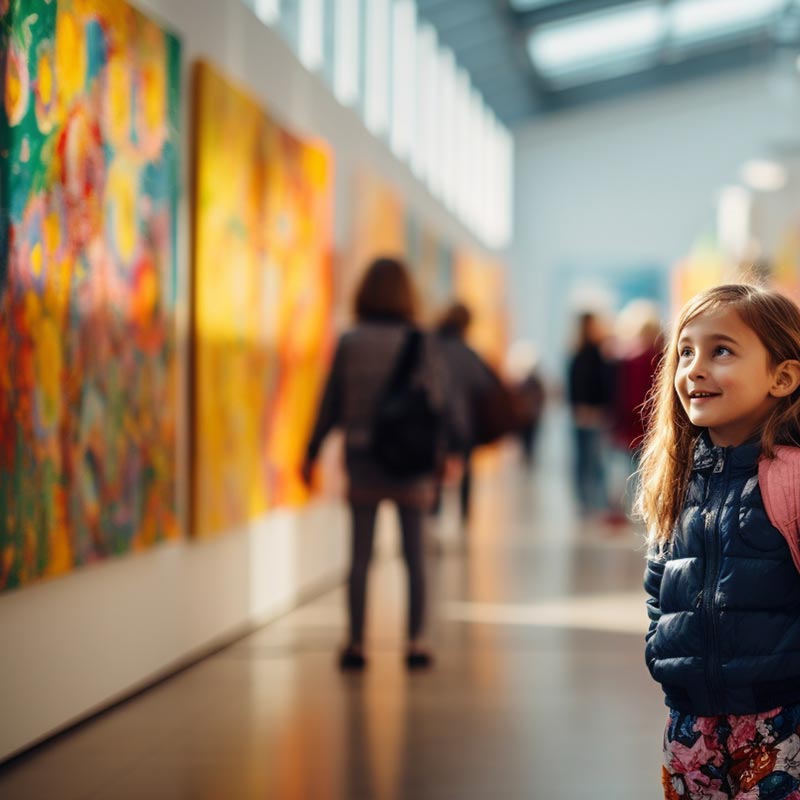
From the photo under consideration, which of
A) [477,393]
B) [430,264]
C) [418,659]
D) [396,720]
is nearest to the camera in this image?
[396,720]

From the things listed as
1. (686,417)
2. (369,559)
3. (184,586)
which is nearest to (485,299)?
(184,586)

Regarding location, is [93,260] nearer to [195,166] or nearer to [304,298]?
[195,166]

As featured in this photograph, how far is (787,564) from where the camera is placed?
3.06m

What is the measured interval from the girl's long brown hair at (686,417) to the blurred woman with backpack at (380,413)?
337 cm

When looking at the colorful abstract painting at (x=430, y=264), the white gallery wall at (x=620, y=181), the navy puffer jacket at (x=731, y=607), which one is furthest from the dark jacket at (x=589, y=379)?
the white gallery wall at (x=620, y=181)

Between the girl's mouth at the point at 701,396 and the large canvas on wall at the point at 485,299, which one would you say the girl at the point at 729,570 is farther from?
the large canvas on wall at the point at 485,299

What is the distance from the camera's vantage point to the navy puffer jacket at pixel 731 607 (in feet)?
10.0

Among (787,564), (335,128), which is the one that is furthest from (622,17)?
(787,564)

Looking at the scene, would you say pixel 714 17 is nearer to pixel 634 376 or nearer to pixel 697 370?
pixel 634 376

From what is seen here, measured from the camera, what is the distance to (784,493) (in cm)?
306

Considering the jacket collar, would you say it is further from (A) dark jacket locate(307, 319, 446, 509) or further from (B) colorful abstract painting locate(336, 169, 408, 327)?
(B) colorful abstract painting locate(336, 169, 408, 327)

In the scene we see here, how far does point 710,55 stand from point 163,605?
88.1 ft

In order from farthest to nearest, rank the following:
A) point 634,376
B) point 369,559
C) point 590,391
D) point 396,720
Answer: point 590,391
point 634,376
point 369,559
point 396,720

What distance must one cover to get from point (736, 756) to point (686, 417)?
78 centimetres
